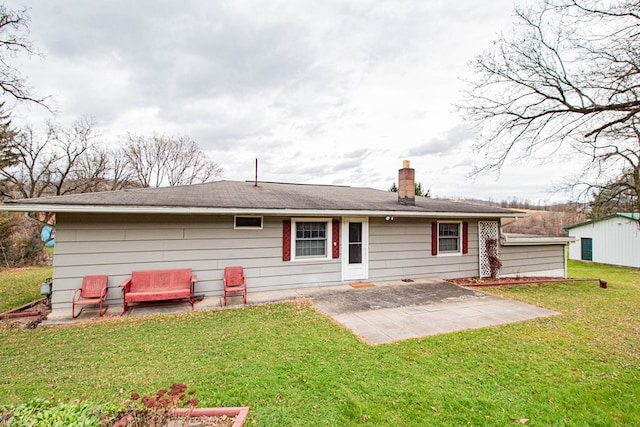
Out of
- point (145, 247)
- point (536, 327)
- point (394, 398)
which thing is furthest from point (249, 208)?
point (536, 327)

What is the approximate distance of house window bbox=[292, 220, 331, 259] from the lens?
7.92 meters

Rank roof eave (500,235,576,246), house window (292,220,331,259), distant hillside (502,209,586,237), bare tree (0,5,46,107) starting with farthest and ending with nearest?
distant hillside (502,209,586,237) → roof eave (500,235,576,246) → house window (292,220,331,259) → bare tree (0,5,46,107)

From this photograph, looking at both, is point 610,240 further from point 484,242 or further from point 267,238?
point 267,238

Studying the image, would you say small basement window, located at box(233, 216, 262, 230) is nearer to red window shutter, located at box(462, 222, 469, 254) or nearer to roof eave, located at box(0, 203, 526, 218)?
roof eave, located at box(0, 203, 526, 218)

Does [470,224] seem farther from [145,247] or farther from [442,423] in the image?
[145,247]

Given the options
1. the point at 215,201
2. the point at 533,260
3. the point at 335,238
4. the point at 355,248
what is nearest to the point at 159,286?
the point at 215,201

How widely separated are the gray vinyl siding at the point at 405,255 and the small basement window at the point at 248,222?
3302 mm

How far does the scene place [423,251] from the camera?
9281 millimetres

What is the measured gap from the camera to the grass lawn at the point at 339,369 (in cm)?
282

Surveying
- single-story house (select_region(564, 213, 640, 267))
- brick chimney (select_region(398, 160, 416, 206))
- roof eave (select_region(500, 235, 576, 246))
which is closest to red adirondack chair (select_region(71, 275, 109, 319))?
brick chimney (select_region(398, 160, 416, 206))

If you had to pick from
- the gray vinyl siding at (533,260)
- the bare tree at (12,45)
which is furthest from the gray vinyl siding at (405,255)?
the bare tree at (12,45)

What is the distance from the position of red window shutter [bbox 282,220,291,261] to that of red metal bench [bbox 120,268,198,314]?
2238 millimetres

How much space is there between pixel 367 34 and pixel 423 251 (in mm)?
7225

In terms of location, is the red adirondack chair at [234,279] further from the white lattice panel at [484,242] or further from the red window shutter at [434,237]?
the white lattice panel at [484,242]
